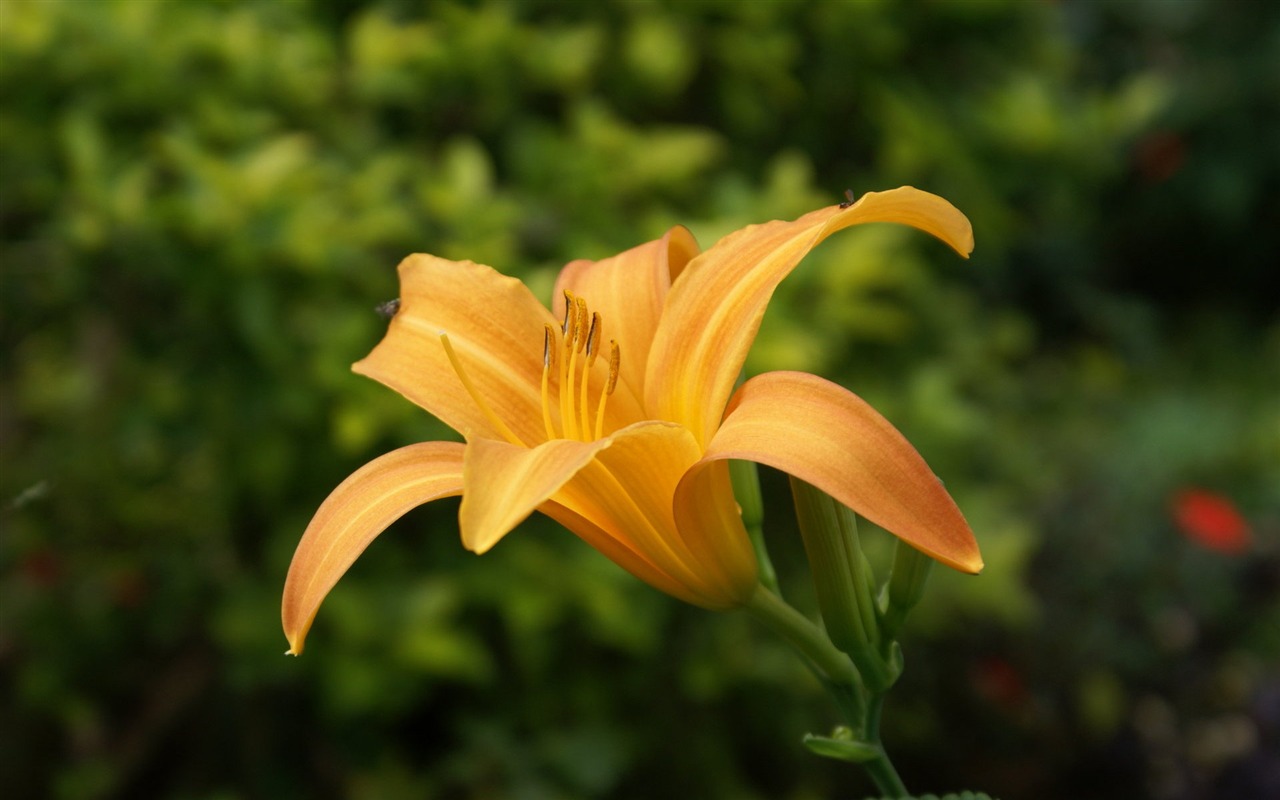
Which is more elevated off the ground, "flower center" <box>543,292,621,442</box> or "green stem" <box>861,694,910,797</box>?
"flower center" <box>543,292,621,442</box>

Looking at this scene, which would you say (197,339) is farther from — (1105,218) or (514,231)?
(1105,218)

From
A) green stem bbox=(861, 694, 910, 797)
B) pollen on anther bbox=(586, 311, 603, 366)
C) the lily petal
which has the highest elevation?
pollen on anther bbox=(586, 311, 603, 366)

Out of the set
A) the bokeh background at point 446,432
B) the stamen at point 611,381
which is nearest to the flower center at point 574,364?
the stamen at point 611,381

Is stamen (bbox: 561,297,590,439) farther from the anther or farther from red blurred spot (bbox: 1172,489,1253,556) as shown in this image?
red blurred spot (bbox: 1172,489,1253,556)

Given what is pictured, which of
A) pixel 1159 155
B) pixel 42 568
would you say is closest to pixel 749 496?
pixel 42 568

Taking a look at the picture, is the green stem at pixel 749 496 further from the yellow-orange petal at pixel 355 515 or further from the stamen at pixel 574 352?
the yellow-orange petal at pixel 355 515

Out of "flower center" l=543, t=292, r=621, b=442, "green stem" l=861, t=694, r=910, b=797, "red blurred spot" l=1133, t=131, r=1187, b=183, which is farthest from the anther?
"red blurred spot" l=1133, t=131, r=1187, b=183

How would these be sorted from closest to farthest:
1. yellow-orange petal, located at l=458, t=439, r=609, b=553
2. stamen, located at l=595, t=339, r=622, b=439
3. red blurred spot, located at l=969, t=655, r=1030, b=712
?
yellow-orange petal, located at l=458, t=439, r=609, b=553 → stamen, located at l=595, t=339, r=622, b=439 → red blurred spot, located at l=969, t=655, r=1030, b=712
